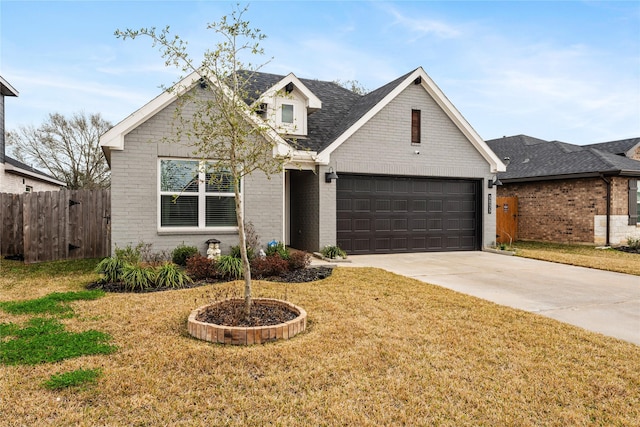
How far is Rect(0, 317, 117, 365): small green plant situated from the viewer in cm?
385

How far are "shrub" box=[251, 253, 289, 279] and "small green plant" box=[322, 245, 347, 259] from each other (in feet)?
9.00

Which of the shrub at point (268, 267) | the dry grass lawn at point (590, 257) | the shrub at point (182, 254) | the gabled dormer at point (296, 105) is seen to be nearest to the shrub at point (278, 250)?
the shrub at point (268, 267)

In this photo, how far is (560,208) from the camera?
54.2 ft

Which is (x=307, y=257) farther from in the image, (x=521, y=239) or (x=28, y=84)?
(x=28, y=84)

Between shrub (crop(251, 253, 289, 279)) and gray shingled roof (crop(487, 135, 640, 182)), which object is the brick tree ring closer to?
shrub (crop(251, 253, 289, 279))

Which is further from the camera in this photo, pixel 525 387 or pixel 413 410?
pixel 525 387

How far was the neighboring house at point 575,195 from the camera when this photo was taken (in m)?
15.2

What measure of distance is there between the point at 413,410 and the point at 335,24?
39.3 feet

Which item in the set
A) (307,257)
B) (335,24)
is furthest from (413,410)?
(335,24)

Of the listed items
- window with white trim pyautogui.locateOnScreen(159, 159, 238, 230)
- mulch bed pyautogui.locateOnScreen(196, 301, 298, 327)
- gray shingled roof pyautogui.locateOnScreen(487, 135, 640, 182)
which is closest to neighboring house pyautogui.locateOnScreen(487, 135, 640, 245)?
gray shingled roof pyautogui.locateOnScreen(487, 135, 640, 182)

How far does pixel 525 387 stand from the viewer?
3.34 m

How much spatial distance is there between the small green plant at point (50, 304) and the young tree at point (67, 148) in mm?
22364

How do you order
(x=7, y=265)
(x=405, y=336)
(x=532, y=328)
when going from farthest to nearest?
(x=7, y=265)
(x=532, y=328)
(x=405, y=336)

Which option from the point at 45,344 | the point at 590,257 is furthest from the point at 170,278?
the point at 590,257
